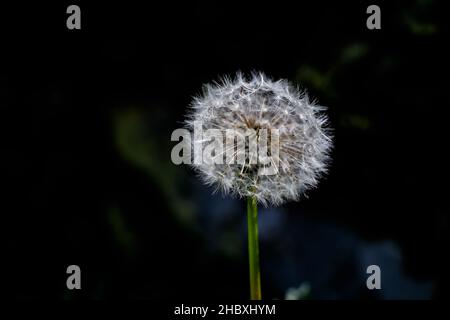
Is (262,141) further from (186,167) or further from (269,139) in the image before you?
(186,167)

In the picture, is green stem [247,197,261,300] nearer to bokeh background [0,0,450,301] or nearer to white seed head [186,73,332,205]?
white seed head [186,73,332,205]

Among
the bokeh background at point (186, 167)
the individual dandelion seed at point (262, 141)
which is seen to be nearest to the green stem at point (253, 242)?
the individual dandelion seed at point (262, 141)

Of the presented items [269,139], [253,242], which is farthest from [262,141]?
[253,242]

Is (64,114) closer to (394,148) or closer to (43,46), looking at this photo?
(43,46)

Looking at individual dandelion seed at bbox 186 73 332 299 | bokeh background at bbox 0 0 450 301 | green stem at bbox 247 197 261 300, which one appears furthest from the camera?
bokeh background at bbox 0 0 450 301

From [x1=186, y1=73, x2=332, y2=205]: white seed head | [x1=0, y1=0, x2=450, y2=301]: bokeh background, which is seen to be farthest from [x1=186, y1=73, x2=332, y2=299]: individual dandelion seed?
[x1=0, y1=0, x2=450, y2=301]: bokeh background

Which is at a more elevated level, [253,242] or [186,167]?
[186,167]

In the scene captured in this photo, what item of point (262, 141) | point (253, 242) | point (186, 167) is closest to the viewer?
point (253, 242)
